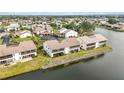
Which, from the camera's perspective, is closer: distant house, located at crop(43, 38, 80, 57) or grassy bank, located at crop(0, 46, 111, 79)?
grassy bank, located at crop(0, 46, 111, 79)

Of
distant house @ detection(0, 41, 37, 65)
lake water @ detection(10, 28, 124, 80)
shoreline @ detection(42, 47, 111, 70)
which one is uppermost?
distant house @ detection(0, 41, 37, 65)

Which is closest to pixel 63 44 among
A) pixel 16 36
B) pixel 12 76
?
pixel 12 76

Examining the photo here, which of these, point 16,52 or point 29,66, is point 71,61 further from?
point 16,52

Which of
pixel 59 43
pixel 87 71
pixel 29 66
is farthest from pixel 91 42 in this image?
pixel 29 66

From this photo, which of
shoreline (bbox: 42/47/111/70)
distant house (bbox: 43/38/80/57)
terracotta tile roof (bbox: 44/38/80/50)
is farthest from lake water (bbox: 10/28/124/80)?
terracotta tile roof (bbox: 44/38/80/50)

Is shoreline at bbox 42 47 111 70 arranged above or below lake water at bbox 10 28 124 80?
above

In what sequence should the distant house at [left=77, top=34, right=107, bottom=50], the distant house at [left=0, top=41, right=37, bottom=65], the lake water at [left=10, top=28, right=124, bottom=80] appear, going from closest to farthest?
the lake water at [left=10, top=28, right=124, bottom=80] < the distant house at [left=0, top=41, right=37, bottom=65] < the distant house at [left=77, top=34, right=107, bottom=50]

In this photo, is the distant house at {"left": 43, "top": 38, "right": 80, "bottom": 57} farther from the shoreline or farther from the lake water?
the lake water
